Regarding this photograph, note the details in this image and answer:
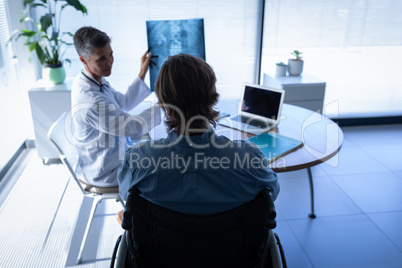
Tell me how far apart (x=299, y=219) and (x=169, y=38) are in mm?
1583

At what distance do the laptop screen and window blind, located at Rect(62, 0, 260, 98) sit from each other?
1571mm

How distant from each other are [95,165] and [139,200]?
0.95 metres

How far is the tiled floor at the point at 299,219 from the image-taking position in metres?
2.16

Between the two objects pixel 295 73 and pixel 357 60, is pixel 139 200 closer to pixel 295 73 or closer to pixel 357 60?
pixel 295 73

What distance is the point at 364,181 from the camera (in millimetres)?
3004

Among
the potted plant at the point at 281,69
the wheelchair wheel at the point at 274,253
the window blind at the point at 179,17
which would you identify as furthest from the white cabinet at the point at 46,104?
the wheelchair wheel at the point at 274,253

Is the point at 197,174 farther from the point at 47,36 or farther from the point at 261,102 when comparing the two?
the point at 47,36

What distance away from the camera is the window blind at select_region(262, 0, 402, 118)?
3.75 metres

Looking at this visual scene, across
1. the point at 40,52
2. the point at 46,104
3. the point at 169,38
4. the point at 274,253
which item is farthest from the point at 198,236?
the point at 40,52

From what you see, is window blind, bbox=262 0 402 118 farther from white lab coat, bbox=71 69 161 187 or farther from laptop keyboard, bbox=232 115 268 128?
white lab coat, bbox=71 69 161 187

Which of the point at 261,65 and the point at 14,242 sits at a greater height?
the point at 261,65

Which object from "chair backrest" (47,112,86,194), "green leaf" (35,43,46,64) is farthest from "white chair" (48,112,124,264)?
"green leaf" (35,43,46,64)

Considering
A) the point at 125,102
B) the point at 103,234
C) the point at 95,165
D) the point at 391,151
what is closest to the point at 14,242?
the point at 103,234

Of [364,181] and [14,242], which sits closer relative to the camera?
[14,242]
